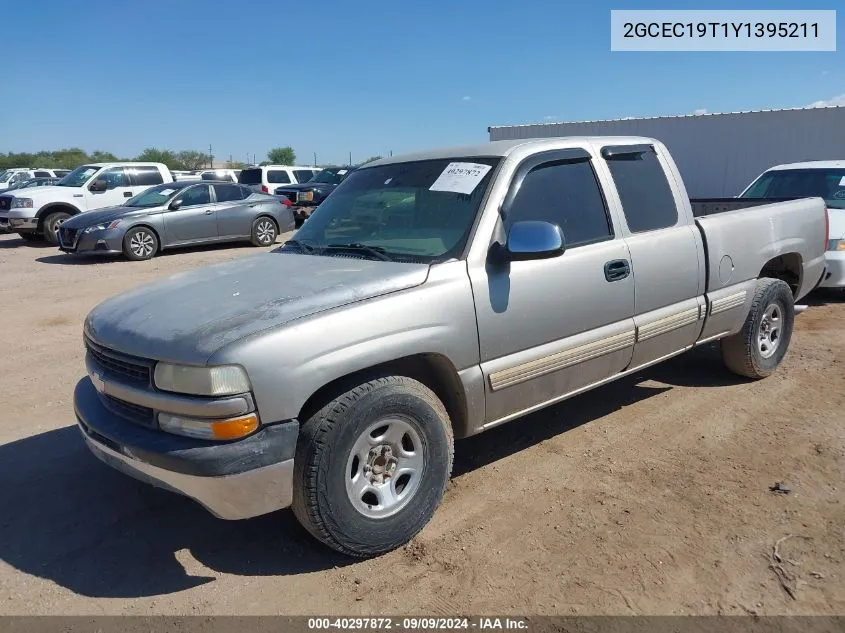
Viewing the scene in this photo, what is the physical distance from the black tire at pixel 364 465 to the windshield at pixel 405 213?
80 cm

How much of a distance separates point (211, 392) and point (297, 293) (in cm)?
66

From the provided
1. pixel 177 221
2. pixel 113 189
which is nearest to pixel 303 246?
pixel 177 221

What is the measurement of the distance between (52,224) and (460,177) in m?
15.3

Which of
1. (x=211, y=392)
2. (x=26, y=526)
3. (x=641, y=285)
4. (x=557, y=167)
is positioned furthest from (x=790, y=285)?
(x=26, y=526)

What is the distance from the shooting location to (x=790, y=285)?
561 centimetres

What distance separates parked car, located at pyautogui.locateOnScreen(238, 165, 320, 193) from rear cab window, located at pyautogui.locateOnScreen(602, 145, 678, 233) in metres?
17.9

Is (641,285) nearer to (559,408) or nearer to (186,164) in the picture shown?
(559,408)

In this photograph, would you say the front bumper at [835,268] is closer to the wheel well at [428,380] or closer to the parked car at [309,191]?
Result: the wheel well at [428,380]

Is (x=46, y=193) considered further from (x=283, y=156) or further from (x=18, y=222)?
(x=283, y=156)

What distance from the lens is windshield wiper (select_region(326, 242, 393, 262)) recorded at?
3.56m

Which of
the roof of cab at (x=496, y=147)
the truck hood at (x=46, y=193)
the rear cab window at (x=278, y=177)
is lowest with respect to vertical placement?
the roof of cab at (x=496, y=147)

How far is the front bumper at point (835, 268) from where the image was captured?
7457 millimetres

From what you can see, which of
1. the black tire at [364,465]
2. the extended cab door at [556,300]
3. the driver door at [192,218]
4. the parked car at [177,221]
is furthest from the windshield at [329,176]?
the black tire at [364,465]

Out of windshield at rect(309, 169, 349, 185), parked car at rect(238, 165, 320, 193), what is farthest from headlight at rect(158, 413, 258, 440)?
parked car at rect(238, 165, 320, 193)
